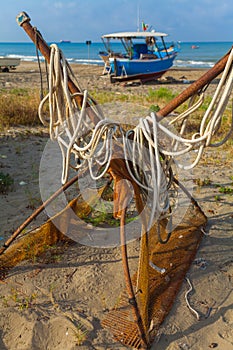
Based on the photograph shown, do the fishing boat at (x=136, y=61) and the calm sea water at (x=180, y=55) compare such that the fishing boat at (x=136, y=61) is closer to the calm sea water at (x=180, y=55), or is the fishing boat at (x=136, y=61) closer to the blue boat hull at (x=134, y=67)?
the blue boat hull at (x=134, y=67)

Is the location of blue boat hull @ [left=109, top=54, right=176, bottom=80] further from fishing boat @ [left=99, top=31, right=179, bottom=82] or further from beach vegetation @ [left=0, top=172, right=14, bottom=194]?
beach vegetation @ [left=0, top=172, right=14, bottom=194]

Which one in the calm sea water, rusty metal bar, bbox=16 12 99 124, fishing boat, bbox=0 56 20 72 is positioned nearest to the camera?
rusty metal bar, bbox=16 12 99 124

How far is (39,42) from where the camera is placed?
218 cm

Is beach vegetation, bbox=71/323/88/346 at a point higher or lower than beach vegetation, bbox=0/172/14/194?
→ lower

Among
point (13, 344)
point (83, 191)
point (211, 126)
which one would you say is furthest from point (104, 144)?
point (83, 191)

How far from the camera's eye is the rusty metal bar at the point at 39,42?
2108 millimetres

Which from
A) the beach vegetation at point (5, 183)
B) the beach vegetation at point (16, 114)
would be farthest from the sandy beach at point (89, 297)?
the beach vegetation at point (16, 114)

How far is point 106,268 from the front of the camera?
9.23ft

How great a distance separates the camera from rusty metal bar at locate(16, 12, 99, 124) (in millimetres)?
2108

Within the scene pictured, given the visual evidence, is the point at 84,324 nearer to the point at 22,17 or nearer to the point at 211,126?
the point at 211,126

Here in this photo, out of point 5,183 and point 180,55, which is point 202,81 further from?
point 180,55

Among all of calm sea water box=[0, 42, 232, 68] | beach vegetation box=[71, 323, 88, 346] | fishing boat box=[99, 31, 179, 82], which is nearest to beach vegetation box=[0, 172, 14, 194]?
beach vegetation box=[71, 323, 88, 346]

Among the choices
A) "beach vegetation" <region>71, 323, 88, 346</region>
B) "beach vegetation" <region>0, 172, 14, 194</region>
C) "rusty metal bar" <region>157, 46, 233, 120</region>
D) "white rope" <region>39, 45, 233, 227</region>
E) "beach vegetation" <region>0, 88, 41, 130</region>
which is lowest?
"beach vegetation" <region>71, 323, 88, 346</region>

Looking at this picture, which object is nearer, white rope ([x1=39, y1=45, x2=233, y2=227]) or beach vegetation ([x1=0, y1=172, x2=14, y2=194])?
white rope ([x1=39, y1=45, x2=233, y2=227])
